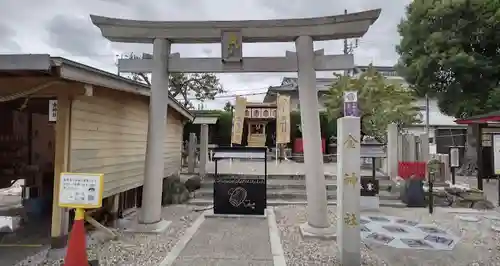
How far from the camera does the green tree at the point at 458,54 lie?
14984 millimetres

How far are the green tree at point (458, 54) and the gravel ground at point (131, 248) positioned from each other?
13.4 m

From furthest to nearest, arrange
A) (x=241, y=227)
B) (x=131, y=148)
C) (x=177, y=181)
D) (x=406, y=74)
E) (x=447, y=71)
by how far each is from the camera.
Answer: (x=406, y=74) → (x=447, y=71) → (x=177, y=181) → (x=131, y=148) → (x=241, y=227)

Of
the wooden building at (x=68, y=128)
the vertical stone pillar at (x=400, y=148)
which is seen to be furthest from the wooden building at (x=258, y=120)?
the wooden building at (x=68, y=128)

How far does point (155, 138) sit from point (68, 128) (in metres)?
1.68

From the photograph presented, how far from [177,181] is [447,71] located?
13.2m

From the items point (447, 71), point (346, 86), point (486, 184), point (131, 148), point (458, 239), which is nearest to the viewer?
point (458, 239)

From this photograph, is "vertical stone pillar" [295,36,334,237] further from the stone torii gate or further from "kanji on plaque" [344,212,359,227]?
"kanji on plaque" [344,212,359,227]

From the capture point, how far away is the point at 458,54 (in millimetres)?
15000

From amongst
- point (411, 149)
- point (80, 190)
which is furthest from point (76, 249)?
point (411, 149)

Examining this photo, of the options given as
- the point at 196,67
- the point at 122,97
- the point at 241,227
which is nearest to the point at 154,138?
the point at 122,97

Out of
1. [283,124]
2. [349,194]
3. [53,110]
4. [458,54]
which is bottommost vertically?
→ [349,194]

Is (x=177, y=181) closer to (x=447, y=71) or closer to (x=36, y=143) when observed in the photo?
(x=36, y=143)

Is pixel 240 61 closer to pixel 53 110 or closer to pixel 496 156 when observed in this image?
pixel 53 110

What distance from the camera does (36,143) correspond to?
8984 mm
